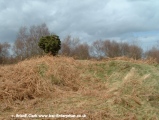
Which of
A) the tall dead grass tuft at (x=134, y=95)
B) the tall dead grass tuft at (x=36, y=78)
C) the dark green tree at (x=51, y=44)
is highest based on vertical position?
the dark green tree at (x=51, y=44)

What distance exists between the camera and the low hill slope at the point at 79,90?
6179 millimetres

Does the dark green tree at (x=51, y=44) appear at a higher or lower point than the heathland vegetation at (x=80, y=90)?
higher

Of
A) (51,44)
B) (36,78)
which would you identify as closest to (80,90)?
(36,78)

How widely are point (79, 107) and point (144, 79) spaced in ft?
11.3

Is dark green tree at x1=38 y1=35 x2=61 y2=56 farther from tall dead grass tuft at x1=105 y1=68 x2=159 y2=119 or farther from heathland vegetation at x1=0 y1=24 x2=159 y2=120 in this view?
tall dead grass tuft at x1=105 y1=68 x2=159 y2=119

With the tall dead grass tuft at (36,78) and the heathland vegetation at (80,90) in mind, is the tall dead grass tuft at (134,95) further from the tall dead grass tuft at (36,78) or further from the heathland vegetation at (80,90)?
the tall dead grass tuft at (36,78)

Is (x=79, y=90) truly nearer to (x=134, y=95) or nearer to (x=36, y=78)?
(x=36, y=78)

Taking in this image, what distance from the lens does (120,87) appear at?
7.81 metres

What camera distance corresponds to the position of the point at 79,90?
8.38 m

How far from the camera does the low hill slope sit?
20.3ft

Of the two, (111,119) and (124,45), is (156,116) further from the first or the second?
(124,45)

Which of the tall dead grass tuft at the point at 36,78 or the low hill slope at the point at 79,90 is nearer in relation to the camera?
the low hill slope at the point at 79,90

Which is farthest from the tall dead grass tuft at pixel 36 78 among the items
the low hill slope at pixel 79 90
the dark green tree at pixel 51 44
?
the dark green tree at pixel 51 44

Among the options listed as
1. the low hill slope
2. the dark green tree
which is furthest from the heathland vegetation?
the dark green tree
